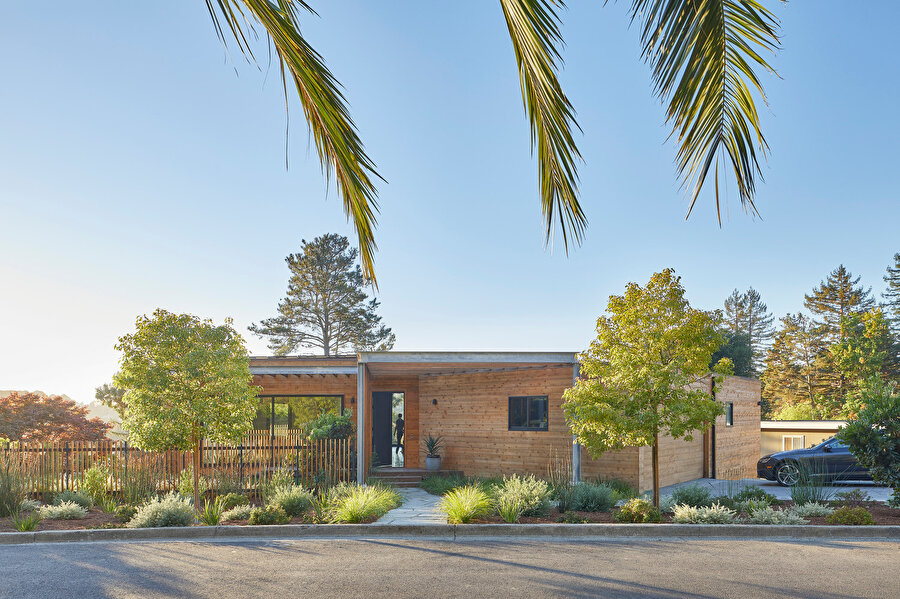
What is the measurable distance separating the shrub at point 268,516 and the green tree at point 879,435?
938cm

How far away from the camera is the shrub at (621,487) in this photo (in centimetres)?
1241

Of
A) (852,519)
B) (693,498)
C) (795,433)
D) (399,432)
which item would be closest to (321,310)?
(399,432)

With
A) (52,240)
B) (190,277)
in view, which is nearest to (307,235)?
(190,277)

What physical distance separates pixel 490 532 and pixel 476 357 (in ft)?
18.4

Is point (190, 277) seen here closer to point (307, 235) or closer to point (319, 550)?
point (319, 550)

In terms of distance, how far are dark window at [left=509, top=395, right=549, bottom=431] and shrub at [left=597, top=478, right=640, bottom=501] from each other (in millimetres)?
2100

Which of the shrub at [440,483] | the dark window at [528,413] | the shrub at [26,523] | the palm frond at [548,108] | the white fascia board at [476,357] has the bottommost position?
the shrub at [440,483]

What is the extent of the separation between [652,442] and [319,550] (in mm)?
5498

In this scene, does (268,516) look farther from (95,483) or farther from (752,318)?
(752,318)

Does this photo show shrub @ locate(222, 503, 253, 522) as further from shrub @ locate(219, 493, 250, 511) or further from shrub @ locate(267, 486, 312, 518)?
shrub @ locate(219, 493, 250, 511)

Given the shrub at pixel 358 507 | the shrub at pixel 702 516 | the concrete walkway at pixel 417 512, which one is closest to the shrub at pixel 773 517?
the shrub at pixel 702 516

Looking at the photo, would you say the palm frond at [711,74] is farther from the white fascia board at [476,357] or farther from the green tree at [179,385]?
the white fascia board at [476,357]

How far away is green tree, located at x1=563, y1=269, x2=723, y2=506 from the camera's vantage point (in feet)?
31.8

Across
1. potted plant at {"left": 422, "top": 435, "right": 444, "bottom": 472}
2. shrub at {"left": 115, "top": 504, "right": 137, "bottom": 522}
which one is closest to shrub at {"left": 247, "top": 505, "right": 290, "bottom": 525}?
shrub at {"left": 115, "top": 504, "right": 137, "bottom": 522}
